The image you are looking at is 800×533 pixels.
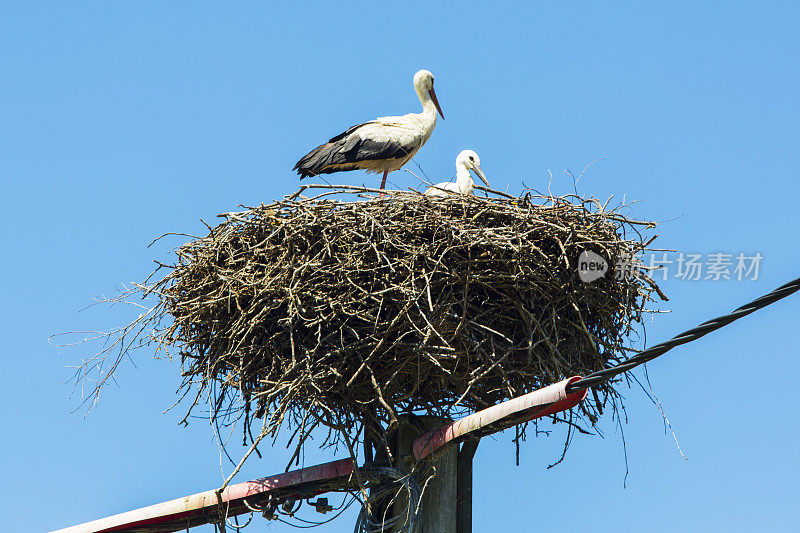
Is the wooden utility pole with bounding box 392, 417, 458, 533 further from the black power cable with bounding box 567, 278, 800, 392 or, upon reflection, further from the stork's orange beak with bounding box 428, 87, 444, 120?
the stork's orange beak with bounding box 428, 87, 444, 120

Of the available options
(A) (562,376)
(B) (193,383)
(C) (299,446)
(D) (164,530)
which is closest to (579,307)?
(A) (562,376)

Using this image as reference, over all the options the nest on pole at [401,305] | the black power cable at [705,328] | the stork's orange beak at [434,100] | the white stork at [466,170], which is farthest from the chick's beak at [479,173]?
the black power cable at [705,328]

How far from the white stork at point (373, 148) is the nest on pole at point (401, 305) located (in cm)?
240

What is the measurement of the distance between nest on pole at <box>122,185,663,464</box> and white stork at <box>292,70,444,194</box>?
2.40 m

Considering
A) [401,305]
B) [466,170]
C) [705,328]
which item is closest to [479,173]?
[466,170]

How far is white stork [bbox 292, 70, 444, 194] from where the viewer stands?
959 cm

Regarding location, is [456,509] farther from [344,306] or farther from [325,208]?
[325,208]

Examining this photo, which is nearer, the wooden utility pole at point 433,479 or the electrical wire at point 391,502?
the electrical wire at point 391,502

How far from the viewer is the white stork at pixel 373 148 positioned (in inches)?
377

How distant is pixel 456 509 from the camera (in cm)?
674

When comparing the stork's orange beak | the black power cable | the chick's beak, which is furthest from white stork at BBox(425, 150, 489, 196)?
the black power cable

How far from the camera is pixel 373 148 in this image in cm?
967

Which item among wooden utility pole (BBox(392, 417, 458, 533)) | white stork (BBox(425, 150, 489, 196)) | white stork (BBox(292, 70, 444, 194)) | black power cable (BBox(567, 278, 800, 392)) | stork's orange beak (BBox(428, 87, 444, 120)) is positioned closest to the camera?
black power cable (BBox(567, 278, 800, 392))

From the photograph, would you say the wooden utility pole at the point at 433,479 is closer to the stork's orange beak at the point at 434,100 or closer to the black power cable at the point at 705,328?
the black power cable at the point at 705,328
